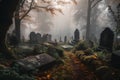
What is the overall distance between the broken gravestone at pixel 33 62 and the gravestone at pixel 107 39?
4.51 m

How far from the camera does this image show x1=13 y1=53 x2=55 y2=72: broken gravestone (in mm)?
7271

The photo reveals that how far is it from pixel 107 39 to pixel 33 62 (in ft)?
19.7

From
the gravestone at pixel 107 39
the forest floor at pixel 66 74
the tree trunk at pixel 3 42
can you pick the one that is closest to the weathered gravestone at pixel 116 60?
the forest floor at pixel 66 74

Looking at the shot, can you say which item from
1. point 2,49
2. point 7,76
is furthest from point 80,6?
point 7,76

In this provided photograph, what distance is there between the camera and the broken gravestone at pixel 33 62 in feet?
23.9

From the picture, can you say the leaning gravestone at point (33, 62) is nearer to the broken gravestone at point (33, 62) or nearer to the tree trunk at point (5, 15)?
the broken gravestone at point (33, 62)

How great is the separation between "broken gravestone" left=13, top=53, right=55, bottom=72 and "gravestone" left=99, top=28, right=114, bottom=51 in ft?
14.8

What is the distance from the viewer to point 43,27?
52.5 metres

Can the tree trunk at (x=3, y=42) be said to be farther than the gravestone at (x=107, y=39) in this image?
No

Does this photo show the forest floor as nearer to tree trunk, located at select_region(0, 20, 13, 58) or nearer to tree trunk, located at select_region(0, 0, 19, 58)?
tree trunk, located at select_region(0, 20, 13, 58)

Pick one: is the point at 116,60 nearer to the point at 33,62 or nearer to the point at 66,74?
the point at 66,74

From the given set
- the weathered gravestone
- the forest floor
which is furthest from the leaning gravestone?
the weathered gravestone

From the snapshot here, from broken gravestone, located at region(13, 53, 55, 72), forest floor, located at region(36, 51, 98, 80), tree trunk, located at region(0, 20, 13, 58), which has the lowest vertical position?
forest floor, located at region(36, 51, 98, 80)

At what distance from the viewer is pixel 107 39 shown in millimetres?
12172
